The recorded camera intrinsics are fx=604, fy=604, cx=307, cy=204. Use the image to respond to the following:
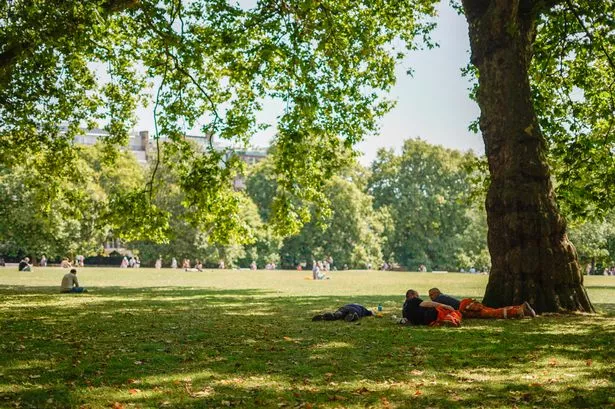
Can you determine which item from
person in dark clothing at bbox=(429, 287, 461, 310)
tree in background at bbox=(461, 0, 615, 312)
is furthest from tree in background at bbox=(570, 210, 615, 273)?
person in dark clothing at bbox=(429, 287, 461, 310)

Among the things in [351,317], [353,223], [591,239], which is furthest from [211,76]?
[353,223]

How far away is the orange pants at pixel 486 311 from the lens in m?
16.3

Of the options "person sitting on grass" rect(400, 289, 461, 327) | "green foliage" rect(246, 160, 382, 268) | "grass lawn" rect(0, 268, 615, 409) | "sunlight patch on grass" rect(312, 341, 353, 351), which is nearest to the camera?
"grass lawn" rect(0, 268, 615, 409)

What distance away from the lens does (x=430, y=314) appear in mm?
15172

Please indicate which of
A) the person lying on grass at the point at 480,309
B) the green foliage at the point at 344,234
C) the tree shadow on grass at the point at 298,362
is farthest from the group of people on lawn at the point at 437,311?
the green foliage at the point at 344,234

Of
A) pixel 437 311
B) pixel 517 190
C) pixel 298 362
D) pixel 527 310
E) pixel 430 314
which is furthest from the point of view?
pixel 517 190

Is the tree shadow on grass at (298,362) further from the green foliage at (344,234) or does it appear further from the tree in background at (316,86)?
the green foliage at (344,234)

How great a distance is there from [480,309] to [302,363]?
8.58m

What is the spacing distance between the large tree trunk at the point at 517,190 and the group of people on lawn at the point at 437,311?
110 centimetres

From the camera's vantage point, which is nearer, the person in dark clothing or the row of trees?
the person in dark clothing

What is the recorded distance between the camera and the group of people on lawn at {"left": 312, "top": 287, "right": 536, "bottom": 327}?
15.1 meters

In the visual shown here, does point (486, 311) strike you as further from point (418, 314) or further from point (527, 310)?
point (418, 314)

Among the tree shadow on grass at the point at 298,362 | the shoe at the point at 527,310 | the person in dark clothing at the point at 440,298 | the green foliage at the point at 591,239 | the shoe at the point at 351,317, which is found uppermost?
the green foliage at the point at 591,239

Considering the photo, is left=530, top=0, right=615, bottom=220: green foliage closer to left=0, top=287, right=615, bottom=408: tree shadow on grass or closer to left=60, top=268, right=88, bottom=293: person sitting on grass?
left=0, top=287, right=615, bottom=408: tree shadow on grass
